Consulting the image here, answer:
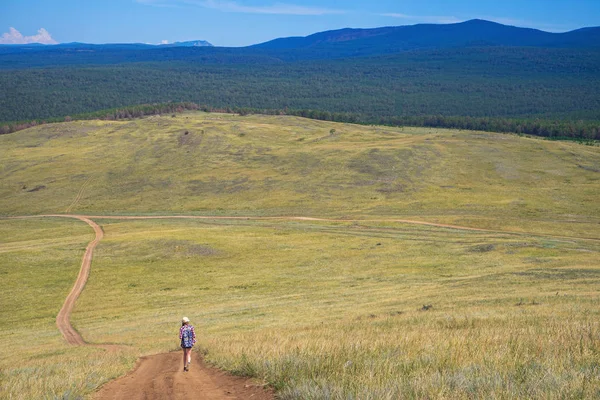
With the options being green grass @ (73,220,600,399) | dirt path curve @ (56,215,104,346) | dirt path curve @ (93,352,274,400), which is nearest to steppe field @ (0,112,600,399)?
green grass @ (73,220,600,399)

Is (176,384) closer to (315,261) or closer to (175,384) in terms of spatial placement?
(175,384)

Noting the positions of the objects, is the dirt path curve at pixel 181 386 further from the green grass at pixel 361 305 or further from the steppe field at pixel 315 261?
the green grass at pixel 361 305

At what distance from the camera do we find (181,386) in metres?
16.6

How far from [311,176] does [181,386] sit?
97521mm

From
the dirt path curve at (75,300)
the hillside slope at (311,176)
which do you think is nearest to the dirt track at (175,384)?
the dirt path curve at (75,300)

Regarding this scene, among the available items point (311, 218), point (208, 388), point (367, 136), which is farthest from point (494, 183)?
point (208, 388)

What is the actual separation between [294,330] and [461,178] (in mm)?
86593

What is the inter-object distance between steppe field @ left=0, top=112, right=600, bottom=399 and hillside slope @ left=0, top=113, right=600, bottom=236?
67 centimetres

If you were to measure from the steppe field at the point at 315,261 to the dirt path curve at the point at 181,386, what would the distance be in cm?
44

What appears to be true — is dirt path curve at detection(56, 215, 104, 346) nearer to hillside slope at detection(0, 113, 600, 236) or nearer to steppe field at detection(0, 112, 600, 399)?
steppe field at detection(0, 112, 600, 399)

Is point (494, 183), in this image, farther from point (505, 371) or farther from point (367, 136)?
point (505, 371)

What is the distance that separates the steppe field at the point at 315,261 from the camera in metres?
15.6

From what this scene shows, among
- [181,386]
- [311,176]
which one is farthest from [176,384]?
[311,176]

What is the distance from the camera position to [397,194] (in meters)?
98.6
